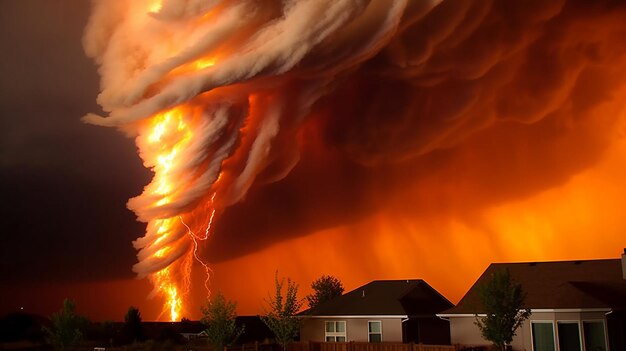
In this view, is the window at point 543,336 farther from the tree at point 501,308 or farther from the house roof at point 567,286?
the tree at point 501,308

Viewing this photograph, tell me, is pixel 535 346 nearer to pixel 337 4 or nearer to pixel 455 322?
pixel 455 322

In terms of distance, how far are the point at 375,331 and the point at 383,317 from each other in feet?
3.25

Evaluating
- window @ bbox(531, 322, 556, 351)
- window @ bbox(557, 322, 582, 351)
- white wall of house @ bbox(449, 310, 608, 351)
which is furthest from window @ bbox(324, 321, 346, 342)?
window @ bbox(557, 322, 582, 351)

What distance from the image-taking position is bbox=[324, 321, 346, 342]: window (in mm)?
40906

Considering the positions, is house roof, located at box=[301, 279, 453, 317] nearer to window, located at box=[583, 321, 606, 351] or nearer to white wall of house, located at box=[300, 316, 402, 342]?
white wall of house, located at box=[300, 316, 402, 342]

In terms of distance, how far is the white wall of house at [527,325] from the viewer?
32.4 metres

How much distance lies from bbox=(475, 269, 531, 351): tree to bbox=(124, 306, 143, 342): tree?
84.5 ft

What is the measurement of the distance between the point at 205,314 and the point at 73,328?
8.47m

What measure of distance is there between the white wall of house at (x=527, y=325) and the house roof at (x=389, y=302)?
3.50m

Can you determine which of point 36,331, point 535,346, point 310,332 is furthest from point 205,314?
point 36,331

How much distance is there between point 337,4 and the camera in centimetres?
3644

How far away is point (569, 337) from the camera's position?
32.3 meters

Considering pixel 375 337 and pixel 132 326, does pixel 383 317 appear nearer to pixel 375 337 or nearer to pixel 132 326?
pixel 375 337

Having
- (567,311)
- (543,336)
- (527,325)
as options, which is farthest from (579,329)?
(527,325)
